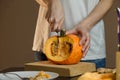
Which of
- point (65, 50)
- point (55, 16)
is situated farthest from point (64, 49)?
point (55, 16)

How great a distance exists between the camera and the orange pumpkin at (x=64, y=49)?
100 centimetres

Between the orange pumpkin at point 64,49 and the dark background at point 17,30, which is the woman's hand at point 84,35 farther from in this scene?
the dark background at point 17,30

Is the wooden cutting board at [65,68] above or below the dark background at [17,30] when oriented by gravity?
below

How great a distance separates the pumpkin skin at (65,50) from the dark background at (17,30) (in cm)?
163

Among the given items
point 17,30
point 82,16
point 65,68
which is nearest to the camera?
point 65,68

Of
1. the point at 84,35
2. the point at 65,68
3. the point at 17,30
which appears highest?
the point at 17,30

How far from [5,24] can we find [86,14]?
72.9 inches

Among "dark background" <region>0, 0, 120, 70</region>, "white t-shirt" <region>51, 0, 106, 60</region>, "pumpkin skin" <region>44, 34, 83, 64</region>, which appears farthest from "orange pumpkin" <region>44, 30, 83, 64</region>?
"dark background" <region>0, 0, 120, 70</region>

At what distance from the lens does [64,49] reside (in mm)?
1034

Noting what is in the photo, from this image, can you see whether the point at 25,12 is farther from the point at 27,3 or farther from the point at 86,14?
the point at 86,14

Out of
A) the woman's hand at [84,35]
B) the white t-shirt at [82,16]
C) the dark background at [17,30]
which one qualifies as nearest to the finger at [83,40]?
the woman's hand at [84,35]

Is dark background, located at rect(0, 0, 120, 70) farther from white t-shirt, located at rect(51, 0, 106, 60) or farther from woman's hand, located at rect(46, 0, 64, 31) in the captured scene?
woman's hand, located at rect(46, 0, 64, 31)

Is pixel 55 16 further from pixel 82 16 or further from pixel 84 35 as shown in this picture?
pixel 82 16

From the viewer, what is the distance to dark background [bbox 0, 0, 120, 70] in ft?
8.89
